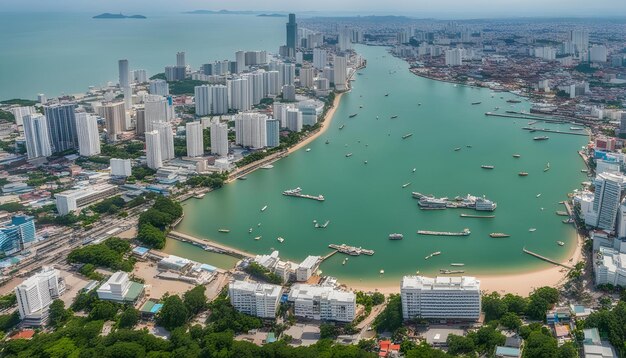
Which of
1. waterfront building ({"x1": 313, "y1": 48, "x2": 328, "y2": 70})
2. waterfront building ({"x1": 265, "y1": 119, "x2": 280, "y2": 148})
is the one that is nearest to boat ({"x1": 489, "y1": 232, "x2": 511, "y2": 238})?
waterfront building ({"x1": 265, "y1": 119, "x2": 280, "y2": 148})

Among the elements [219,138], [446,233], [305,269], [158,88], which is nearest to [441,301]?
[305,269]

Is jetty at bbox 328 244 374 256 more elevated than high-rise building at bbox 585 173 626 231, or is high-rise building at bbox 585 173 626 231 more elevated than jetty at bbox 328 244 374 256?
high-rise building at bbox 585 173 626 231

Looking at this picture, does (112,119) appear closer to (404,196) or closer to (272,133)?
(272,133)

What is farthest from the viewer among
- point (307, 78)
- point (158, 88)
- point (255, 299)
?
point (307, 78)

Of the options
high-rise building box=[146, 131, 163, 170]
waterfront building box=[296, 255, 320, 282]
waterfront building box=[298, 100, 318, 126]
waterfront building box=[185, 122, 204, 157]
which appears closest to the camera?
waterfront building box=[296, 255, 320, 282]

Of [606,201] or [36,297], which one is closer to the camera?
[36,297]

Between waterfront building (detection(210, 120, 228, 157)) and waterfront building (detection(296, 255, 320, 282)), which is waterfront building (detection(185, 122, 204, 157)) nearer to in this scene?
waterfront building (detection(210, 120, 228, 157))

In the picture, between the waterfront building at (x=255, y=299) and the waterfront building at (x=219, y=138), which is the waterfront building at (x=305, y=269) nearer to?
the waterfront building at (x=255, y=299)
